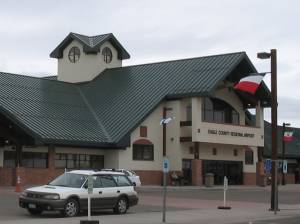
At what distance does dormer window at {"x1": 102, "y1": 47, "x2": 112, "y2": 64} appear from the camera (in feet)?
198

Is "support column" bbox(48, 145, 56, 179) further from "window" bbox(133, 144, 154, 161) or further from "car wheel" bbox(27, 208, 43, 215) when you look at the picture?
"car wheel" bbox(27, 208, 43, 215)

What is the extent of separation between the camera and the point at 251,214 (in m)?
25.2

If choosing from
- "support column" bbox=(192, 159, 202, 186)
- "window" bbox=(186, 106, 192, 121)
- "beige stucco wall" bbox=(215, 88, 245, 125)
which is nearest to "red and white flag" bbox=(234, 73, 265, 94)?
"window" bbox=(186, 106, 192, 121)

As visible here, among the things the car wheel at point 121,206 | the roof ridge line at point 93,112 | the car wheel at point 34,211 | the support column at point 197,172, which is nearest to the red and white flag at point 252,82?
the car wheel at point 121,206

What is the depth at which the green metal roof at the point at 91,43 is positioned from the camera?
58969mm

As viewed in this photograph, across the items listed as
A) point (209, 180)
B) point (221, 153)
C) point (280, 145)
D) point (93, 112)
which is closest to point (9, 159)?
point (93, 112)

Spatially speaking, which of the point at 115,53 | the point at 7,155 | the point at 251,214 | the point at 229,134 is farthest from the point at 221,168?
the point at 251,214

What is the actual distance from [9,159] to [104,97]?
40.6 ft

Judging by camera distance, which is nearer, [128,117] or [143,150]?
[128,117]

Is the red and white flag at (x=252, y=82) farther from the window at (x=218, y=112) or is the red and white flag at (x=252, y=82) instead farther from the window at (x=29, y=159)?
the window at (x=218, y=112)

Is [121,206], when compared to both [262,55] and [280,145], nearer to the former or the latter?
[262,55]

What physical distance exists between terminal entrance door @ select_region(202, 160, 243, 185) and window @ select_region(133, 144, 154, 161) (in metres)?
5.88

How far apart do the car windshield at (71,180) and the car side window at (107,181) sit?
845 millimetres

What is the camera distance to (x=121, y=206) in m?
23.8
